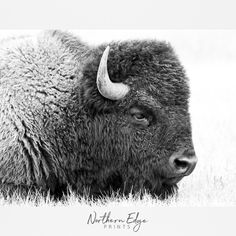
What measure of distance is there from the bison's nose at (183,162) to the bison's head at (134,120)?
0.04 feet

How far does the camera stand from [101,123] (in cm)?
870

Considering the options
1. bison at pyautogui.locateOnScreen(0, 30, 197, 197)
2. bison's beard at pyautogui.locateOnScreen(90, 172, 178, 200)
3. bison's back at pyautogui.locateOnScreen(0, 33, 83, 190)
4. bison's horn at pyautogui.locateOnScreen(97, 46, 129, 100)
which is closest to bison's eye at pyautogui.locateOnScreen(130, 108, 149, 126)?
bison at pyautogui.locateOnScreen(0, 30, 197, 197)

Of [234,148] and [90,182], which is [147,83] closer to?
[90,182]

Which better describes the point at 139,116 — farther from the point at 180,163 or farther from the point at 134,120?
the point at 180,163

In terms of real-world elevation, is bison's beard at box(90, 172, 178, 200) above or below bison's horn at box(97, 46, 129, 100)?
below

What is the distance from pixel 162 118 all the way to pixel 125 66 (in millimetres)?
861

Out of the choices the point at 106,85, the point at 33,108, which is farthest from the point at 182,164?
→ the point at 33,108

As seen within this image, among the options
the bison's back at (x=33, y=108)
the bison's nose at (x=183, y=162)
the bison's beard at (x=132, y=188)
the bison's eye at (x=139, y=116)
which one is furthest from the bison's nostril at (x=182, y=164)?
the bison's back at (x=33, y=108)

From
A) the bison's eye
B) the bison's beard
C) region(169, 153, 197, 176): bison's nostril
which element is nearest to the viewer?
region(169, 153, 197, 176): bison's nostril

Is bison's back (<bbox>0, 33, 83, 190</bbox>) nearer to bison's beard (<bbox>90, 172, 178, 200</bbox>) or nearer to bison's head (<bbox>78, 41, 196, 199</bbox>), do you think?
bison's head (<bbox>78, 41, 196, 199</bbox>)

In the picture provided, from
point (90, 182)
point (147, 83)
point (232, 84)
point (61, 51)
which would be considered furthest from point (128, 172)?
point (232, 84)

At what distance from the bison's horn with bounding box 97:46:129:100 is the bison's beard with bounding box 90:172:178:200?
1.10m

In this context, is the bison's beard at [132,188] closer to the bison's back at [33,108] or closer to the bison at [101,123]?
the bison at [101,123]

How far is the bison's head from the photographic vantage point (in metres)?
8.52
